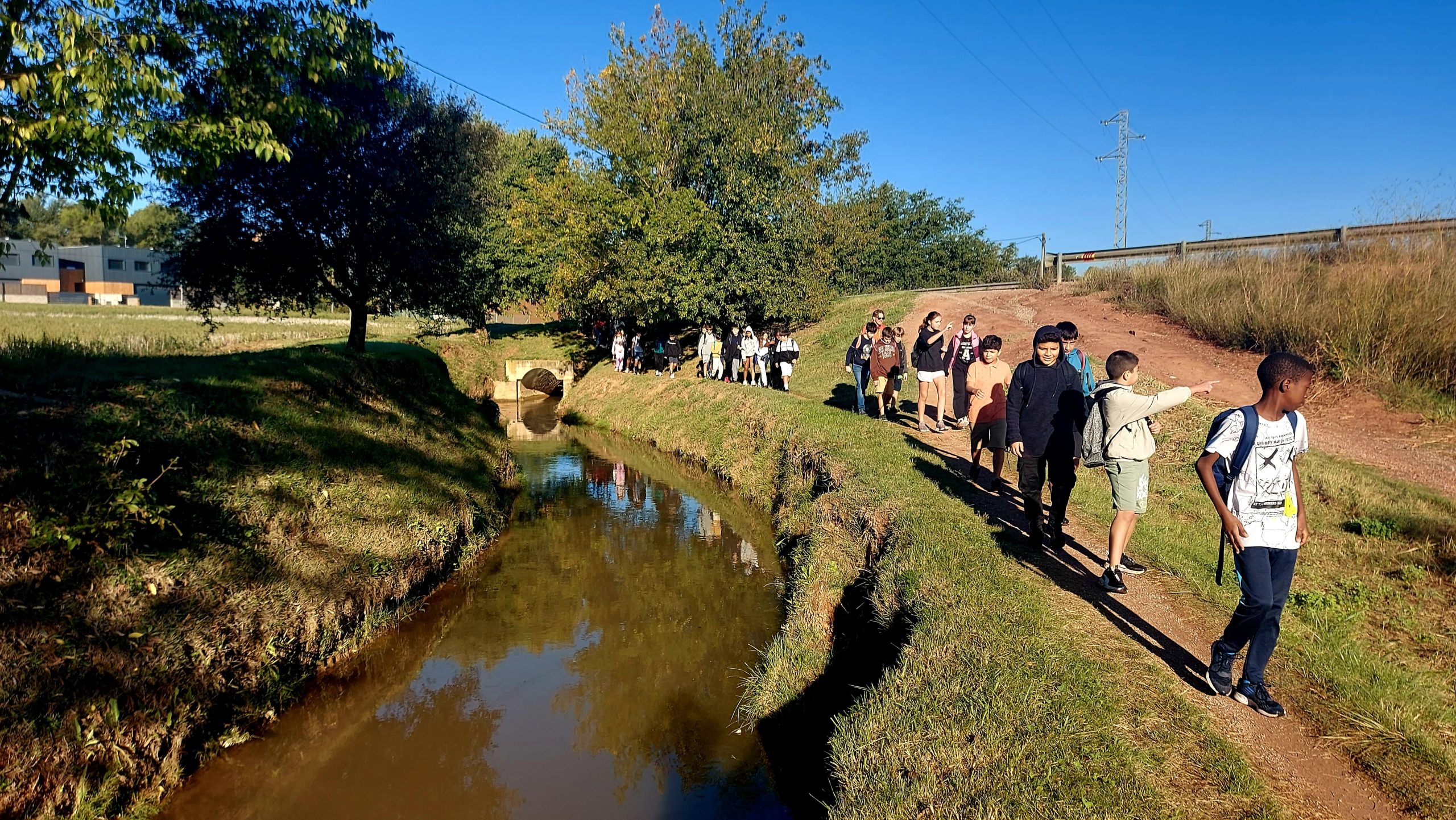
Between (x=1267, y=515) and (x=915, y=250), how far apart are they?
167ft

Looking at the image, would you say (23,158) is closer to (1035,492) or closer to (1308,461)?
(1035,492)

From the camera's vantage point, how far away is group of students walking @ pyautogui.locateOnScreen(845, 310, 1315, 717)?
170 inches

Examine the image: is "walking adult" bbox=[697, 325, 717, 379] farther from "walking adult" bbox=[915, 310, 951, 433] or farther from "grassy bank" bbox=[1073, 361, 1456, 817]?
"grassy bank" bbox=[1073, 361, 1456, 817]

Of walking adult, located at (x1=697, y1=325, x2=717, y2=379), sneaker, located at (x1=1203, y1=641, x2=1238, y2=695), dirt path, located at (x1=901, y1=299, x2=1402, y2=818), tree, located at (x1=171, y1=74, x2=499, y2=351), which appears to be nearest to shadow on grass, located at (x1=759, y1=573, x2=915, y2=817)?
dirt path, located at (x1=901, y1=299, x2=1402, y2=818)

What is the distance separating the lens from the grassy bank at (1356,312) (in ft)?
35.7

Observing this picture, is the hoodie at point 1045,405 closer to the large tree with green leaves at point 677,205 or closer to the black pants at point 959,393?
the black pants at point 959,393

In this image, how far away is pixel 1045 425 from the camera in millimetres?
7031

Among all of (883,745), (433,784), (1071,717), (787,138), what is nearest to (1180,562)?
(1071,717)

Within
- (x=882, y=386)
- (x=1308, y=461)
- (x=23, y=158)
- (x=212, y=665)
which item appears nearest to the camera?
(x=212, y=665)

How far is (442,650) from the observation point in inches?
304

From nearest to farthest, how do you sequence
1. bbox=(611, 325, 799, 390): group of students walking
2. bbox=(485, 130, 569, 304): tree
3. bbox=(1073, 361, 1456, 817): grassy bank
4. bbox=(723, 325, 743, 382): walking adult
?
bbox=(1073, 361, 1456, 817): grassy bank
bbox=(611, 325, 799, 390): group of students walking
bbox=(723, 325, 743, 382): walking adult
bbox=(485, 130, 569, 304): tree

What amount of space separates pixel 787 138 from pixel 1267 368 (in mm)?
24497

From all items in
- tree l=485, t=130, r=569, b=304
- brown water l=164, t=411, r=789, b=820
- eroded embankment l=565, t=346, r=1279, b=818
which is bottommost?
brown water l=164, t=411, r=789, b=820

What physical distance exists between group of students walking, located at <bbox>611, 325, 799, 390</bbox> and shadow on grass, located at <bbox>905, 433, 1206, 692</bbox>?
9.31 m
